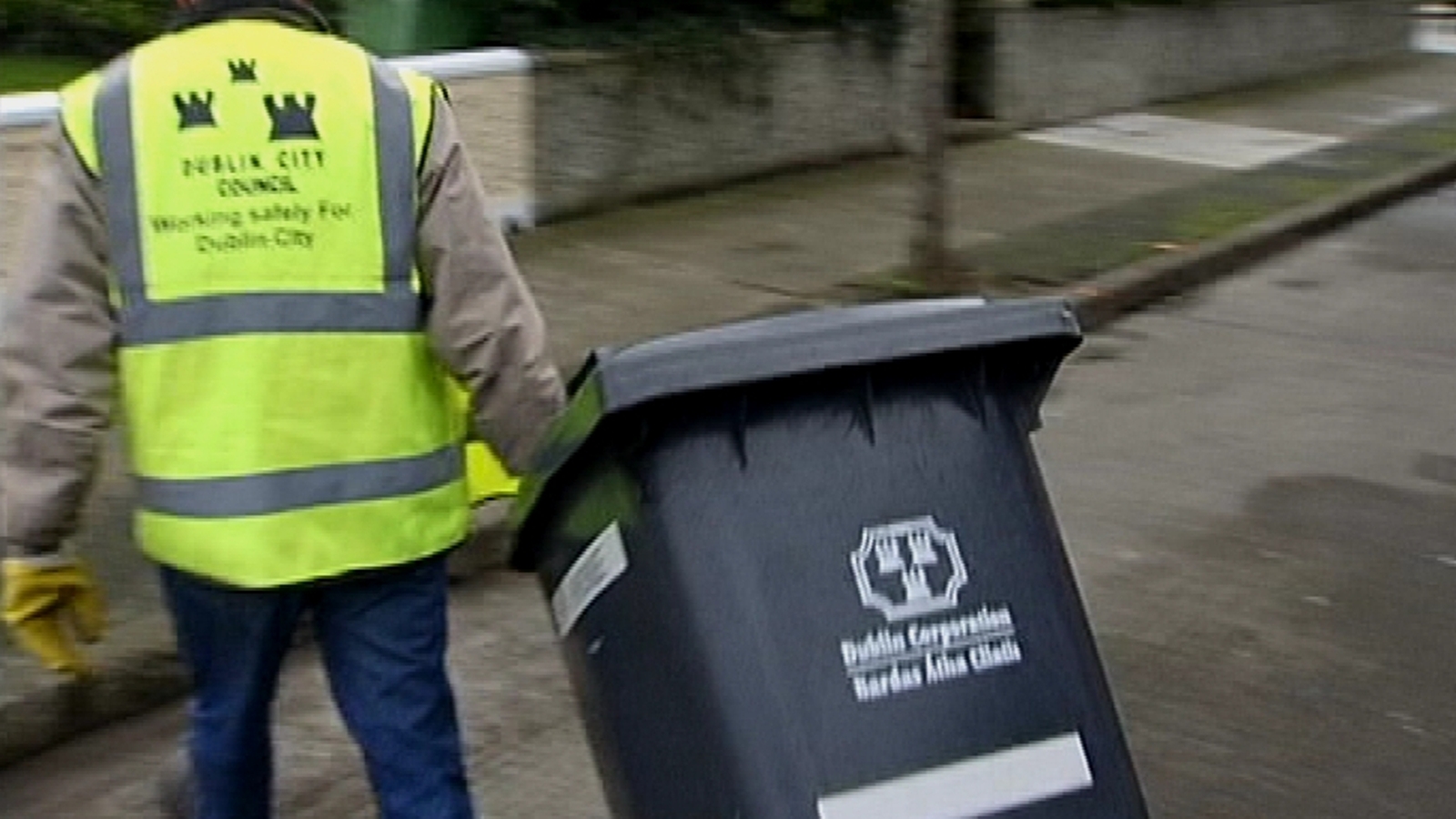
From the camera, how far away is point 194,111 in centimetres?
281

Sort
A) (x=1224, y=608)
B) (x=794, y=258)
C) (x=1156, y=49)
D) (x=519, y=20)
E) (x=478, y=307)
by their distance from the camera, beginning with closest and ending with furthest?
(x=478, y=307) → (x=1224, y=608) → (x=794, y=258) → (x=519, y=20) → (x=1156, y=49)

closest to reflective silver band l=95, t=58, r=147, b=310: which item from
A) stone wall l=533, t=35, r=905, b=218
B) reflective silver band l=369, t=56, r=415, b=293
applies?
reflective silver band l=369, t=56, r=415, b=293

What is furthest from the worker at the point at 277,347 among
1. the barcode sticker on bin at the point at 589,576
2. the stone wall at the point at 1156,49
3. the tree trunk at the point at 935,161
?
the stone wall at the point at 1156,49

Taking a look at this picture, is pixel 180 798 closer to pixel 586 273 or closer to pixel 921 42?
pixel 586 273

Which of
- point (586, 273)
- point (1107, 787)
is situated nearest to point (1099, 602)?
point (1107, 787)

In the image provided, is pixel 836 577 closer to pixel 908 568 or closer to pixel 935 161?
pixel 908 568

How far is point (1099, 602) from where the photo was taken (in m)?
5.51

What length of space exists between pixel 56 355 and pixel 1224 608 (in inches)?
133

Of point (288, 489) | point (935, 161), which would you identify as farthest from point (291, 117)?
point (935, 161)

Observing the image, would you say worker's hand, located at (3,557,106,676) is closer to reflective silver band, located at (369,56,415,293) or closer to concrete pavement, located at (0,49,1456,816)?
reflective silver band, located at (369,56,415,293)

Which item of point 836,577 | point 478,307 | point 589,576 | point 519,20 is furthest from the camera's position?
point 519,20

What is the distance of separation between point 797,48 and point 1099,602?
6329mm

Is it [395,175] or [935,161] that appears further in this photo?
[935,161]

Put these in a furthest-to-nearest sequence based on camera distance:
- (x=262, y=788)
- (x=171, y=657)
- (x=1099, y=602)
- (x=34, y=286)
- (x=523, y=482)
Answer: (x=1099, y=602) < (x=171, y=657) < (x=262, y=788) < (x=34, y=286) < (x=523, y=482)
